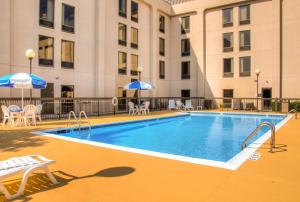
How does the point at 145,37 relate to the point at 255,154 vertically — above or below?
above

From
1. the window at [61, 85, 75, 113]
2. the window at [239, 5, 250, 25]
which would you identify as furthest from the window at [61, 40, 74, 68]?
the window at [239, 5, 250, 25]

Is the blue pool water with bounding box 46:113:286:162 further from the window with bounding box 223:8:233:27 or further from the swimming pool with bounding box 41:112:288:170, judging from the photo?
the window with bounding box 223:8:233:27

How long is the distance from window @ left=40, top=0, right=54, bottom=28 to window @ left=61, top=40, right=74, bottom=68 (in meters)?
1.52

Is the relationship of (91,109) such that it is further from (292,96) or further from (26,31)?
(292,96)

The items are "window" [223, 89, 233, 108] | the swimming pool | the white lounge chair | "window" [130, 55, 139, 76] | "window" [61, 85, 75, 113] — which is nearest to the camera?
the white lounge chair

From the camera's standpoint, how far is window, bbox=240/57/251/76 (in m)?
24.6

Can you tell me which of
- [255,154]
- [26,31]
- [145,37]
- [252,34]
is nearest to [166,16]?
[145,37]

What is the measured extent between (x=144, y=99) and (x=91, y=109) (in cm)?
594

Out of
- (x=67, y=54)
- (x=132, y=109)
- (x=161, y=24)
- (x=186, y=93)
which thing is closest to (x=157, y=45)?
(x=161, y=24)

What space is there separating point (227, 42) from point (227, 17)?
97.5 inches

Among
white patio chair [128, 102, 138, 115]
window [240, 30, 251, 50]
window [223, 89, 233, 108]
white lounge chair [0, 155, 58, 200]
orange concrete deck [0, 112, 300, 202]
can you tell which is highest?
window [240, 30, 251, 50]

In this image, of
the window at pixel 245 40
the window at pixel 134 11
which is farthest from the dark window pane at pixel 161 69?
the window at pixel 245 40

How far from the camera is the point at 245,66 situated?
81.6 feet

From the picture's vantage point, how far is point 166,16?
94.7 feet
